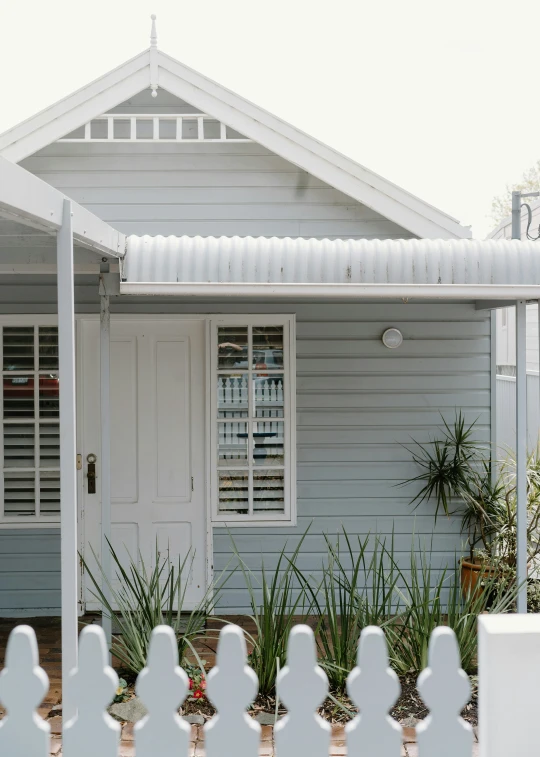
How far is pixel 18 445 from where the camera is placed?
249 inches

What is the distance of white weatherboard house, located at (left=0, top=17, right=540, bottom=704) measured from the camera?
20.5ft

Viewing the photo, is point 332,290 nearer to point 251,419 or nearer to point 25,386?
point 251,419

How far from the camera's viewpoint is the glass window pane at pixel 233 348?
634 cm

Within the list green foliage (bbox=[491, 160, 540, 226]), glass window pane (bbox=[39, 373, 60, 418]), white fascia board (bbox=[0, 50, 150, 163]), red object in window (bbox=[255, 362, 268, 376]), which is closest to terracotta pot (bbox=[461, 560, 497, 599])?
red object in window (bbox=[255, 362, 268, 376])

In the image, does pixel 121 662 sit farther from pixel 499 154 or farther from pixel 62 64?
pixel 499 154

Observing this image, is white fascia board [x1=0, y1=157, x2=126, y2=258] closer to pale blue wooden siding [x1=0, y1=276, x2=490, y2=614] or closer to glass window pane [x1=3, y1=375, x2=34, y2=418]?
glass window pane [x1=3, y1=375, x2=34, y2=418]

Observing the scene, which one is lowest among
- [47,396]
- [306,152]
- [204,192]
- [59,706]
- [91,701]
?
[59,706]

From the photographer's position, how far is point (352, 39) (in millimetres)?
23438

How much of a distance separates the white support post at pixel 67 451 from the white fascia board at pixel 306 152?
315 centimetres

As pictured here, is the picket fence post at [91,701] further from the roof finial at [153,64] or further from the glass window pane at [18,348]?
the roof finial at [153,64]

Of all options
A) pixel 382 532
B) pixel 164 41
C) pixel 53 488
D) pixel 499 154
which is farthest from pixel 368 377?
pixel 499 154

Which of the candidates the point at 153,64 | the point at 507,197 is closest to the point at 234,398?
the point at 153,64

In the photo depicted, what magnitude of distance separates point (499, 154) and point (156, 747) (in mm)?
31235

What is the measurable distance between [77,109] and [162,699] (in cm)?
508
